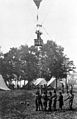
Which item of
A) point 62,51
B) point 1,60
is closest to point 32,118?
point 1,60

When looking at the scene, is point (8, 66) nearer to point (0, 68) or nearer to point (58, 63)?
point (0, 68)

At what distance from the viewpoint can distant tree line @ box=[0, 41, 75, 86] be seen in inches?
3004

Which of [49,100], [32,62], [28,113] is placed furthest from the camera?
[32,62]

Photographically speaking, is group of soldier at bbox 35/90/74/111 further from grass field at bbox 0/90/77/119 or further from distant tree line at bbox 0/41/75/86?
distant tree line at bbox 0/41/75/86

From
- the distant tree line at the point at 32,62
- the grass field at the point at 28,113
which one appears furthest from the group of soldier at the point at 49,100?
the distant tree line at the point at 32,62

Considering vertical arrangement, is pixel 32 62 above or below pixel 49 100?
above

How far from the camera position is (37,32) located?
76.0 feet

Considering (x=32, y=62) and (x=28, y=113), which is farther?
(x=32, y=62)

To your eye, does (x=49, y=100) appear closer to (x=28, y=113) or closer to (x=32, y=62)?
(x=28, y=113)

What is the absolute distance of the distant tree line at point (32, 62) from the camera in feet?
250

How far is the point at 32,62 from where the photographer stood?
82.6 meters

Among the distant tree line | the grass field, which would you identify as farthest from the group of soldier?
the distant tree line

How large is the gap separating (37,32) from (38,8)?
2.67m

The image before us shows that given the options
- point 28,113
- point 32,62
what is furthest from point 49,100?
point 32,62
